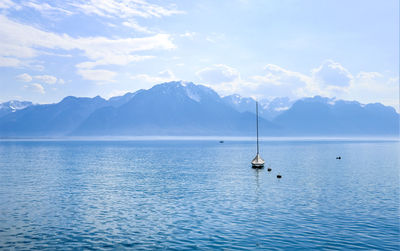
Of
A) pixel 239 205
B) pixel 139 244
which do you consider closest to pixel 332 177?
pixel 239 205

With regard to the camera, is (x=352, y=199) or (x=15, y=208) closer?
(x=15, y=208)

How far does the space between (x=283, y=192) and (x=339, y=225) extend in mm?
23369

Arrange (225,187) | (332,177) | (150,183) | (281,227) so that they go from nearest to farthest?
(281,227) → (225,187) → (150,183) → (332,177)

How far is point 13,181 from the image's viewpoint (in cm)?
7781

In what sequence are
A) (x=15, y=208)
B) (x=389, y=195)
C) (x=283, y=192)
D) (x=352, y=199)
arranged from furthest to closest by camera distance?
(x=283, y=192), (x=389, y=195), (x=352, y=199), (x=15, y=208)

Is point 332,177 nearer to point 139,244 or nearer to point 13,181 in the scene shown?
point 139,244

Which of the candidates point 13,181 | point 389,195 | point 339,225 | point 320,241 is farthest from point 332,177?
point 13,181

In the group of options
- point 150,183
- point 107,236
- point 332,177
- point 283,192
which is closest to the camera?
point 107,236

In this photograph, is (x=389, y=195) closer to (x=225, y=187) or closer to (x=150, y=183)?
(x=225, y=187)

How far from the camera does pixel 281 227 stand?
39.8 metres

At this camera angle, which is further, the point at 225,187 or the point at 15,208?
the point at 225,187

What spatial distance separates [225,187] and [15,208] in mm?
36485

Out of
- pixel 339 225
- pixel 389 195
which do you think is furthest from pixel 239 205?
pixel 389 195

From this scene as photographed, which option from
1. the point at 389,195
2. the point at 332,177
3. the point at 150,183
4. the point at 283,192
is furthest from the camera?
the point at 332,177
